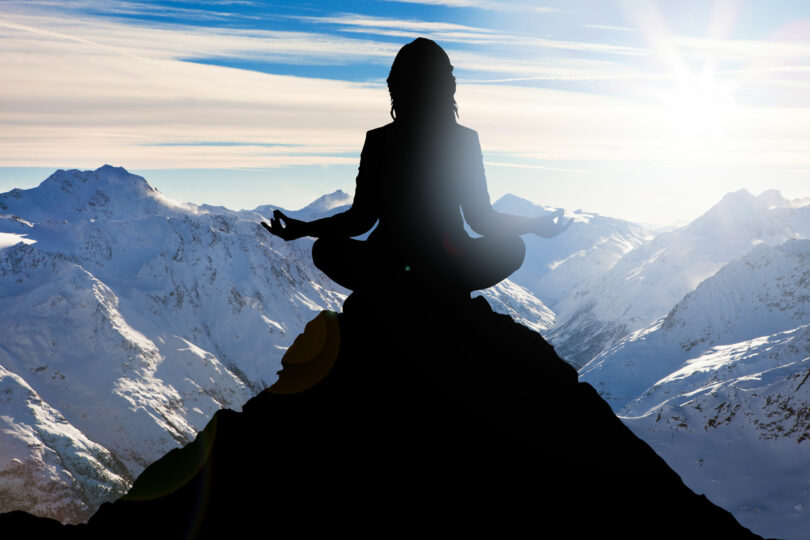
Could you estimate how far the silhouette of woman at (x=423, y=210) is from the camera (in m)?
6.98

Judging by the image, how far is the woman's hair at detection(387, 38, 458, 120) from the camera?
7.28 metres

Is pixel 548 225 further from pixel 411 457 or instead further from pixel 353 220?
pixel 411 457

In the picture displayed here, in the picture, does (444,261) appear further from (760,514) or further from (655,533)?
(760,514)

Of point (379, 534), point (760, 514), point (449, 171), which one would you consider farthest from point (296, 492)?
point (760, 514)

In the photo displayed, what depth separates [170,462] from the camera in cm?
623

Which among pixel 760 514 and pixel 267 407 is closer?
pixel 267 407

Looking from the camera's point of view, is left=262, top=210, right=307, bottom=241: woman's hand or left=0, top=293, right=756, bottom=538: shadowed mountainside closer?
left=0, top=293, right=756, bottom=538: shadowed mountainside

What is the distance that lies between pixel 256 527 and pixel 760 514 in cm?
19072

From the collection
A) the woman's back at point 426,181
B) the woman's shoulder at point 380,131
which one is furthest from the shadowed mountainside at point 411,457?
the woman's shoulder at point 380,131

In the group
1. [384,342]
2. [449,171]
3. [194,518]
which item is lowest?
[194,518]

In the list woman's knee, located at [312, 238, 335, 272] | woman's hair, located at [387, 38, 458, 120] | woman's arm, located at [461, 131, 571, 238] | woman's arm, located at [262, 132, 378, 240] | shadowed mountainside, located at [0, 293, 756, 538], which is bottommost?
shadowed mountainside, located at [0, 293, 756, 538]

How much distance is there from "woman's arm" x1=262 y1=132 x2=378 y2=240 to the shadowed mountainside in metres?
1.01

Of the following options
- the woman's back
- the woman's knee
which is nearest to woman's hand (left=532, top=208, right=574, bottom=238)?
the woman's back

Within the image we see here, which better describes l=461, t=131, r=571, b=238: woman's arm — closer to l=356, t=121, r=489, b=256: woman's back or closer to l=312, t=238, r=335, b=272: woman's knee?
l=356, t=121, r=489, b=256: woman's back
